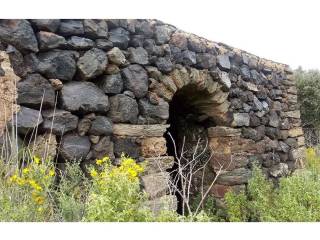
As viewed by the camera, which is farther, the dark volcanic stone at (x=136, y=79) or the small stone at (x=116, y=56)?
the dark volcanic stone at (x=136, y=79)

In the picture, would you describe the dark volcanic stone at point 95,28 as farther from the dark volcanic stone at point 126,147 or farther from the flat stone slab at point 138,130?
the dark volcanic stone at point 126,147

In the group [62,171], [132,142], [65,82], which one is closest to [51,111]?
[65,82]

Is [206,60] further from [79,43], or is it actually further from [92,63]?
[79,43]

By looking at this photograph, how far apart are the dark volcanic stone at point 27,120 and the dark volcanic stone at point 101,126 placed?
0.52 meters

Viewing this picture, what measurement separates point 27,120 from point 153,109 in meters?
1.36

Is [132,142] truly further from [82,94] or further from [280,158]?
[280,158]

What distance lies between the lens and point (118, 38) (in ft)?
11.4

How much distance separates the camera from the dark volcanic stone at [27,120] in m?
2.74

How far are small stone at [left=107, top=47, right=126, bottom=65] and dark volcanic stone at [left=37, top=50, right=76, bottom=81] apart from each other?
386mm

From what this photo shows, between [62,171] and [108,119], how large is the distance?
2.13 ft

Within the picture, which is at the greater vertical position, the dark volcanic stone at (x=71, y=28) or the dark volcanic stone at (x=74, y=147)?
the dark volcanic stone at (x=71, y=28)

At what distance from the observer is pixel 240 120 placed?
16.9ft

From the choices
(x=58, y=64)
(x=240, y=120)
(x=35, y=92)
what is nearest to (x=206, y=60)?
(x=240, y=120)

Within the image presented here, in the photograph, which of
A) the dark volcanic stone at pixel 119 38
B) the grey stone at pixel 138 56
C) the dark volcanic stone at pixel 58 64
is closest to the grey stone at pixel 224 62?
the grey stone at pixel 138 56
